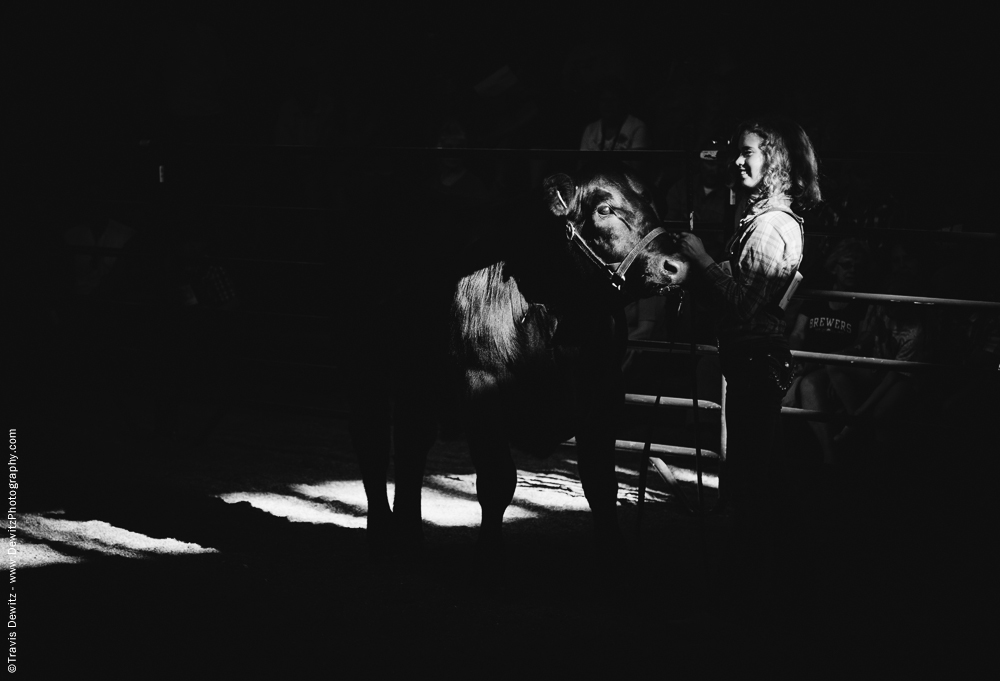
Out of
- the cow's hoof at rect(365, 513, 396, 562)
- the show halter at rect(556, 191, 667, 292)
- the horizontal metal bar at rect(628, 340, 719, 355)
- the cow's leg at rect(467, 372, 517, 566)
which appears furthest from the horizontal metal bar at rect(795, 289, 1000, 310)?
the cow's hoof at rect(365, 513, 396, 562)

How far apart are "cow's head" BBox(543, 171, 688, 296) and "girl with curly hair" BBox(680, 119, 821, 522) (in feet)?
0.32

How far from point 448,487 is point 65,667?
2.69 meters

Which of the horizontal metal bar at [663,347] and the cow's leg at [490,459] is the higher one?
the horizontal metal bar at [663,347]

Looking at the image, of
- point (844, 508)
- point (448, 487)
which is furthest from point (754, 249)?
point (448, 487)

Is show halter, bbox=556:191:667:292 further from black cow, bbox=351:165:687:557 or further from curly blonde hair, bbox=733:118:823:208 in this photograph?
curly blonde hair, bbox=733:118:823:208

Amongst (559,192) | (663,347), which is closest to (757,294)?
(559,192)

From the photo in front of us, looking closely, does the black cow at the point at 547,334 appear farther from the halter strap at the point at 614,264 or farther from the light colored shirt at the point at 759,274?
the light colored shirt at the point at 759,274

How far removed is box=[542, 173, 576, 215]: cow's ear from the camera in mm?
3457

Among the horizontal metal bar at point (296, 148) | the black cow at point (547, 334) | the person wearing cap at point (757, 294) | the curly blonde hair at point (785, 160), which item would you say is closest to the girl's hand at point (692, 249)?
the person wearing cap at point (757, 294)

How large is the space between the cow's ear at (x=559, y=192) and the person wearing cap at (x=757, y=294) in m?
0.45

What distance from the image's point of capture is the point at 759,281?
3.07 meters

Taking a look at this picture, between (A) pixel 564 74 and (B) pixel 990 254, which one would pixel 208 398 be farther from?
(B) pixel 990 254

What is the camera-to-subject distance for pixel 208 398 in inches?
243

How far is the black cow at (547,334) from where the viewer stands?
340 cm
